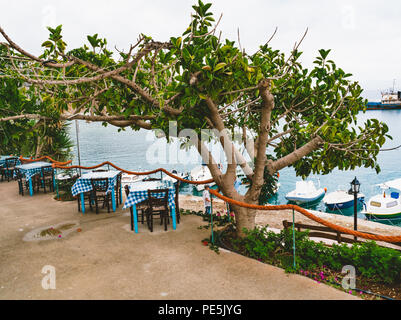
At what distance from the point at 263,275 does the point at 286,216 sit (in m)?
11.0

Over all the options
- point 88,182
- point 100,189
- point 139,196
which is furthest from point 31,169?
point 139,196

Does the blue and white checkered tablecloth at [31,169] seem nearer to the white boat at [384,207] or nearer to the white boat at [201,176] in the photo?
the white boat at [201,176]

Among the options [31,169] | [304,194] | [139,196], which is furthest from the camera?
[304,194]

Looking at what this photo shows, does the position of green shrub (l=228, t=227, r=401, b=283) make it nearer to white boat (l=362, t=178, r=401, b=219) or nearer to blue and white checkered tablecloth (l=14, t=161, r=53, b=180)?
blue and white checkered tablecloth (l=14, t=161, r=53, b=180)

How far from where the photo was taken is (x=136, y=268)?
4523 millimetres

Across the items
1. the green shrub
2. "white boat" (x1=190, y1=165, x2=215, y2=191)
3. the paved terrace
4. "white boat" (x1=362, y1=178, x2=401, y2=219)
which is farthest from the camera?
"white boat" (x1=190, y1=165, x2=215, y2=191)

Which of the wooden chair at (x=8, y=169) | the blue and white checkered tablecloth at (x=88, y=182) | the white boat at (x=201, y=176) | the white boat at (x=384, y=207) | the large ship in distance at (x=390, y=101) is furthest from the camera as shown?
the large ship in distance at (x=390, y=101)

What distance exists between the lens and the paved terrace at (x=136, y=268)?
3.79 m

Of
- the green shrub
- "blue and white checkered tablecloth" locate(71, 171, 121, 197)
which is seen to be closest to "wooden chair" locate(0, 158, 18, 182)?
"blue and white checkered tablecloth" locate(71, 171, 121, 197)

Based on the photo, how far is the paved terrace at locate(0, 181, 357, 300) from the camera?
12.4ft

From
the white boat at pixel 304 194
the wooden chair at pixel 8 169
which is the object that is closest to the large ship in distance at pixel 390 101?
the white boat at pixel 304 194

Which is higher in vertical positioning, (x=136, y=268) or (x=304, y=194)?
(x=136, y=268)

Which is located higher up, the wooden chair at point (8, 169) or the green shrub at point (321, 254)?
the wooden chair at point (8, 169)

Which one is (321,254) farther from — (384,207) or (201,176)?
(201,176)
